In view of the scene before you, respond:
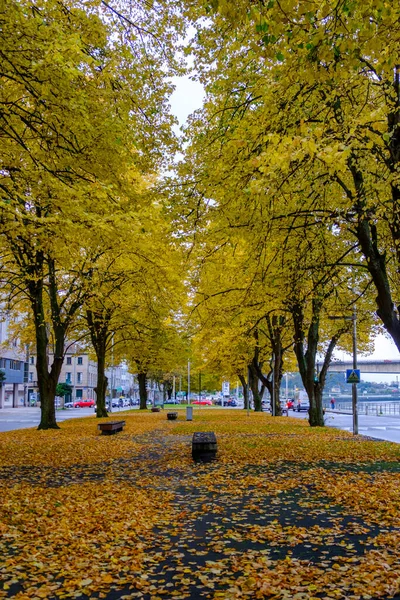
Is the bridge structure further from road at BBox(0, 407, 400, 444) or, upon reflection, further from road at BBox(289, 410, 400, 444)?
road at BBox(289, 410, 400, 444)

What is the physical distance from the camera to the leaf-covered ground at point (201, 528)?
4.56 metres

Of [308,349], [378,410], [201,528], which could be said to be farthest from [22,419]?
[378,410]

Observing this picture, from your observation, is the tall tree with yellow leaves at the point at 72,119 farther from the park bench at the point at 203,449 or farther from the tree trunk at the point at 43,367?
the tree trunk at the point at 43,367

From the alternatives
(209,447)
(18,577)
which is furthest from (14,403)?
(18,577)

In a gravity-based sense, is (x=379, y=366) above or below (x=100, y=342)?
below

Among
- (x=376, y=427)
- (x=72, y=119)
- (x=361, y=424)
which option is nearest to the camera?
(x=72, y=119)

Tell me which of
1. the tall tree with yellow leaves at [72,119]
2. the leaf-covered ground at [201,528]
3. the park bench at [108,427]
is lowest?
the park bench at [108,427]

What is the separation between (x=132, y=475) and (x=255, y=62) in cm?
869

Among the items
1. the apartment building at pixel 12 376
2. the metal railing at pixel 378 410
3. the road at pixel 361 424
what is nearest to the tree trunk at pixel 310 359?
the road at pixel 361 424

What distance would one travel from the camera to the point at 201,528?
634 centimetres

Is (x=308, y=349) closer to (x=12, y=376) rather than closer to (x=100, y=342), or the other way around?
(x=100, y=342)

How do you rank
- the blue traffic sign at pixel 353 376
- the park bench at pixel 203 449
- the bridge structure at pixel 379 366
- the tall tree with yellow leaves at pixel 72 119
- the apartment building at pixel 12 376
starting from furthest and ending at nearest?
the bridge structure at pixel 379 366 < the apartment building at pixel 12 376 < the blue traffic sign at pixel 353 376 < the park bench at pixel 203 449 < the tall tree with yellow leaves at pixel 72 119

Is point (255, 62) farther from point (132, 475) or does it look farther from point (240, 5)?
point (132, 475)

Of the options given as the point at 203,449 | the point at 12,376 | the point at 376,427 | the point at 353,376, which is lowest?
the point at 376,427
